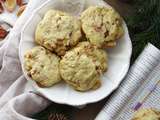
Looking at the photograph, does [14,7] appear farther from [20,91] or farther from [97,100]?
[97,100]

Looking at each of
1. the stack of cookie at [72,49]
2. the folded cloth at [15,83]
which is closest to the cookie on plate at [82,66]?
the stack of cookie at [72,49]

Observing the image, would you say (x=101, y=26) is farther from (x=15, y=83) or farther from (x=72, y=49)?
(x=15, y=83)

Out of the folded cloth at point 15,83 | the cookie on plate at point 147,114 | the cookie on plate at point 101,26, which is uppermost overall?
the cookie on plate at point 101,26

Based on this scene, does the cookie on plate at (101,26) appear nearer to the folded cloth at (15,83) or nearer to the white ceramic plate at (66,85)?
the white ceramic plate at (66,85)

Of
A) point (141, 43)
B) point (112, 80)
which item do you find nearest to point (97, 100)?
point (112, 80)

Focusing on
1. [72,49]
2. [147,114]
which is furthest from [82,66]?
[147,114]

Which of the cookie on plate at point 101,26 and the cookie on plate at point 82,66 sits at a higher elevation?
the cookie on plate at point 101,26

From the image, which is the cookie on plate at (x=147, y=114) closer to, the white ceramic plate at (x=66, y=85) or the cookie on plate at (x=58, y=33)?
the white ceramic plate at (x=66, y=85)
